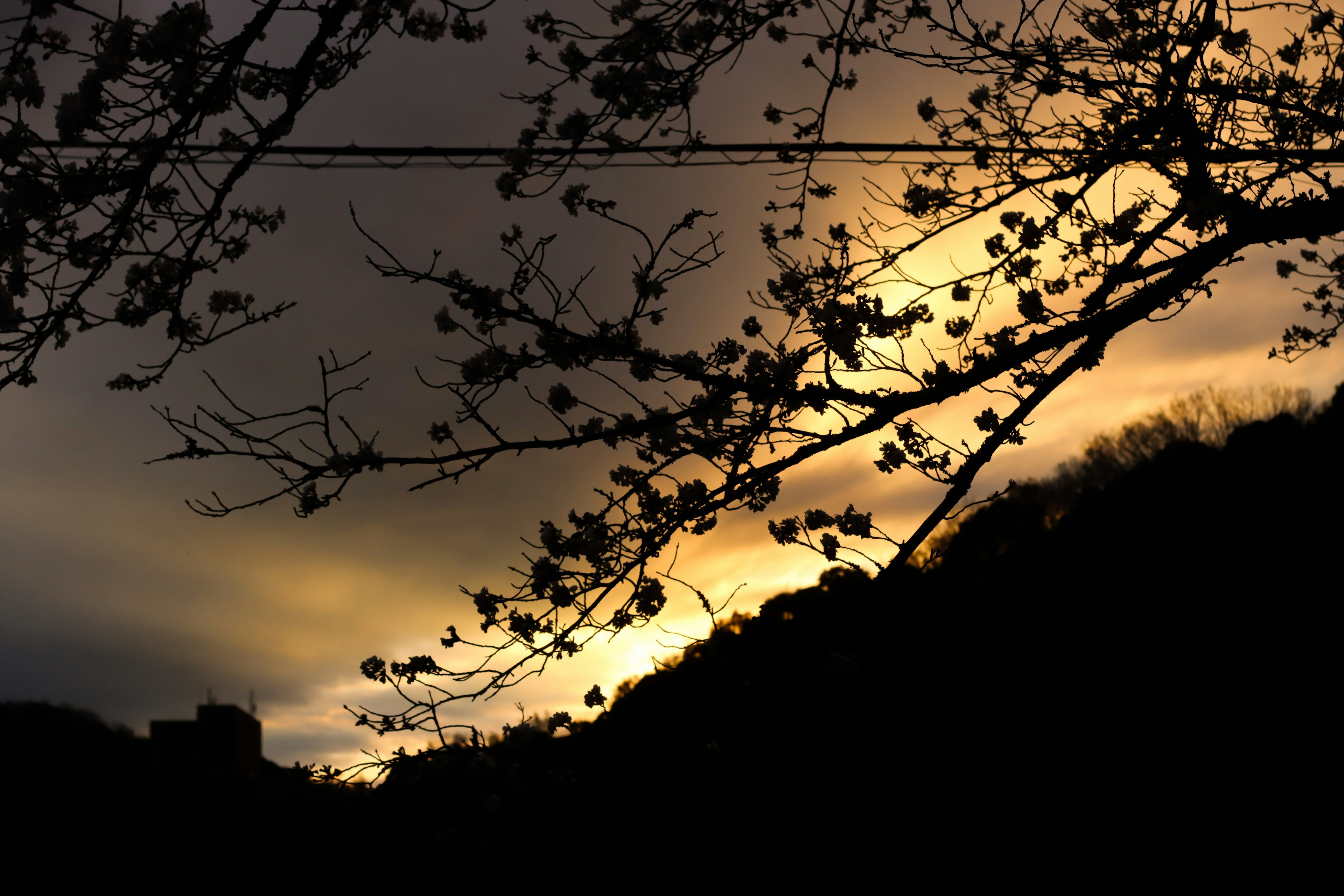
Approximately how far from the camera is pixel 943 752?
6613 mm

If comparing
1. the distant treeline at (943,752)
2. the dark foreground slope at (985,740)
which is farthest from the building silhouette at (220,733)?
the dark foreground slope at (985,740)

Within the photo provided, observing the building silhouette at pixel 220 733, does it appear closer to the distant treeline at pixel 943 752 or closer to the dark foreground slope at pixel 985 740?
the distant treeline at pixel 943 752

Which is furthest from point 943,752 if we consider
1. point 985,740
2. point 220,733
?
point 220,733

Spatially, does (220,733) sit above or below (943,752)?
above

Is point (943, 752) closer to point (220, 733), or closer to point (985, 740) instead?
point (985, 740)

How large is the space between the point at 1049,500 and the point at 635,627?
49399mm

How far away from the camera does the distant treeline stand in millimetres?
4023

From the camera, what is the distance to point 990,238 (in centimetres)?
532

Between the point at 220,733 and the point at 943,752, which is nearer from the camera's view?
the point at 943,752

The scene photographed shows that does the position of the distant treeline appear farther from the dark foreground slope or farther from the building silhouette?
the building silhouette

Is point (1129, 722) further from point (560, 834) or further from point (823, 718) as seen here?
point (560, 834)

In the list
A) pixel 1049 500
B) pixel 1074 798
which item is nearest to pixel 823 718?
pixel 1074 798

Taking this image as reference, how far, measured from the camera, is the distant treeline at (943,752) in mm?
4023

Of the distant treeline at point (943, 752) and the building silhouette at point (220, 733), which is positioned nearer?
the distant treeline at point (943, 752)
